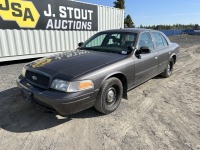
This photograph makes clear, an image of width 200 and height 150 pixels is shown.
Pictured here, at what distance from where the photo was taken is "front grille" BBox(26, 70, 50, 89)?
9.65 ft

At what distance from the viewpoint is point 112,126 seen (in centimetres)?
313

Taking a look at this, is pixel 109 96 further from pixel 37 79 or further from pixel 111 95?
pixel 37 79

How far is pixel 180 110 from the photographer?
12.3 ft

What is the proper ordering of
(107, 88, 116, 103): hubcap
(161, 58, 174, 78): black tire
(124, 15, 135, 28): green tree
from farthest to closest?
(124, 15, 135, 28): green tree
(161, 58, 174, 78): black tire
(107, 88, 116, 103): hubcap

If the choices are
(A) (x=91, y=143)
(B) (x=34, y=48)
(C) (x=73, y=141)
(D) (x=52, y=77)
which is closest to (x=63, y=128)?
(C) (x=73, y=141)

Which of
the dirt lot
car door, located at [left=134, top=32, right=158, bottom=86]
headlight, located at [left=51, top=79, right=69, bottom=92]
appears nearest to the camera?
the dirt lot

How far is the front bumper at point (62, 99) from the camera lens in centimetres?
271

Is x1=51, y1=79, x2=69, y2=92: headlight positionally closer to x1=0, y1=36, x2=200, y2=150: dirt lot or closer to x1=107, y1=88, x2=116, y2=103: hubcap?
x1=0, y1=36, x2=200, y2=150: dirt lot

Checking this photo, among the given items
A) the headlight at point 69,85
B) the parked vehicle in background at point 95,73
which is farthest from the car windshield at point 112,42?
the headlight at point 69,85

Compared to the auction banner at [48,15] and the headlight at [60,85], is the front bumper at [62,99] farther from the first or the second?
the auction banner at [48,15]

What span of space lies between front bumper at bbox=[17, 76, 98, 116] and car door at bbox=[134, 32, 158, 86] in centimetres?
140

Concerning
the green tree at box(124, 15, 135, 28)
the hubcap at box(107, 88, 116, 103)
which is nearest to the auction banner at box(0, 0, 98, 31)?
the hubcap at box(107, 88, 116, 103)

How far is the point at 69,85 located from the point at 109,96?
97 cm

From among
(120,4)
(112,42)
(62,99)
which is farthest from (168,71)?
(120,4)
